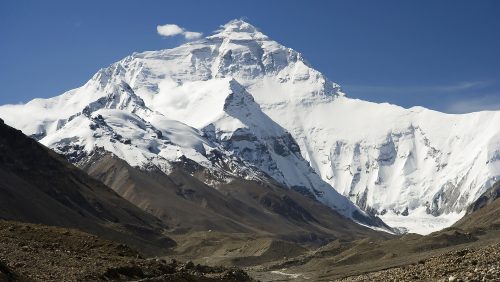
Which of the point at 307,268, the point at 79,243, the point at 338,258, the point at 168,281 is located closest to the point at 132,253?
the point at 79,243

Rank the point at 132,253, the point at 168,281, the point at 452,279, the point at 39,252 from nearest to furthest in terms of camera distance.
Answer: the point at 452,279 < the point at 168,281 < the point at 39,252 < the point at 132,253

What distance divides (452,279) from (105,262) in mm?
37675

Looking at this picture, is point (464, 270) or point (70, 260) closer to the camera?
point (464, 270)

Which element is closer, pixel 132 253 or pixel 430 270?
pixel 430 270

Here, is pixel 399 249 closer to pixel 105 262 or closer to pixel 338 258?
pixel 338 258

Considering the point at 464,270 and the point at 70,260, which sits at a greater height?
the point at 70,260

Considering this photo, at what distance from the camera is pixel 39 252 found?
232ft

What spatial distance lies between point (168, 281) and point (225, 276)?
20268mm

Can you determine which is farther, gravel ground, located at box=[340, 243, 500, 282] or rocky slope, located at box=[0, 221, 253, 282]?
rocky slope, located at box=[0, 221, 253, 282]

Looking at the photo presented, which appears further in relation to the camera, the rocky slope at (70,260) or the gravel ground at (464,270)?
the rocky slope at (70,260)

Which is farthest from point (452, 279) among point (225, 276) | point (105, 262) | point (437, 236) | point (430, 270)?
point (437, 236)

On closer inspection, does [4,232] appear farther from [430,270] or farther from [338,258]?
[338,258]

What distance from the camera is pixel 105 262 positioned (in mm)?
73062

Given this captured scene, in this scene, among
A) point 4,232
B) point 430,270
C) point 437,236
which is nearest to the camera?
point 430,270
